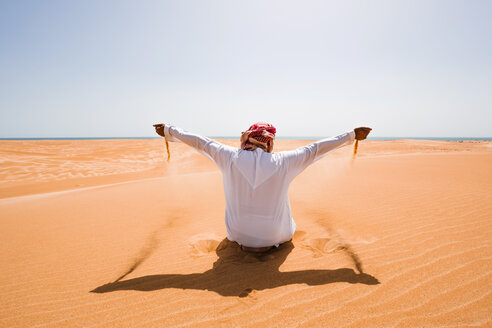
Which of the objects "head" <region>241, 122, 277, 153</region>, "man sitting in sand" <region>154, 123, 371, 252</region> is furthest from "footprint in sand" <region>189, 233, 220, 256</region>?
"head" <region>241, 122, 277, 153</region>

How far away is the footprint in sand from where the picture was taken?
2.89 meters

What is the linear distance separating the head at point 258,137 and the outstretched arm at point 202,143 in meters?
0.18

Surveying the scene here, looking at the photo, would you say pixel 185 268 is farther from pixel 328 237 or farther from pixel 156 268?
pixel 328 237

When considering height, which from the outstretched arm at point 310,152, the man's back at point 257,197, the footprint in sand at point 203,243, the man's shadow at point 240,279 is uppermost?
the outstretched arm at point 310,152

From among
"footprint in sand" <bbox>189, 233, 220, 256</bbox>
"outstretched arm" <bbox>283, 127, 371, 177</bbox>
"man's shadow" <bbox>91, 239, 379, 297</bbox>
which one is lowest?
"footprint in sand" <bbox>189, 233, 220, 256</bbox>

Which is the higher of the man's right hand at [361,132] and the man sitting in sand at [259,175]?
the man's right hand at [361,132]

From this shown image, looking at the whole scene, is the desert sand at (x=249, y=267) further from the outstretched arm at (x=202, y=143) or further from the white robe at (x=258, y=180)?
the outstretched arm at (x=202, y=143)

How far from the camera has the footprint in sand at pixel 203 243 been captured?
289 centimetres

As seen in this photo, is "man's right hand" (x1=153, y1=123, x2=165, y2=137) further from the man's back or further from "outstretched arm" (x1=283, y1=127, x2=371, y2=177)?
"outstretched arm" (x1=283, y1=127, x2=371, y2=177)

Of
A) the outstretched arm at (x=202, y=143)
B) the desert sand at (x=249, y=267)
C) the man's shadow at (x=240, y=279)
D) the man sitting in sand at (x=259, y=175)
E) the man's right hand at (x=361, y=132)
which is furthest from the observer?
the man's right hand at (x=361, y=132)

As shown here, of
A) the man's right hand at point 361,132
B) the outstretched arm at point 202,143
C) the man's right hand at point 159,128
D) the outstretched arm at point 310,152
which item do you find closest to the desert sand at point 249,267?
the man's right hand at point 361,132

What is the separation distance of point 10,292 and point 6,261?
95 centimetres

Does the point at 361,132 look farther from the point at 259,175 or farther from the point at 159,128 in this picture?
the point at 159,128

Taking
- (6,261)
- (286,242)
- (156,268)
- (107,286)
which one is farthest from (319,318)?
(6,261)
